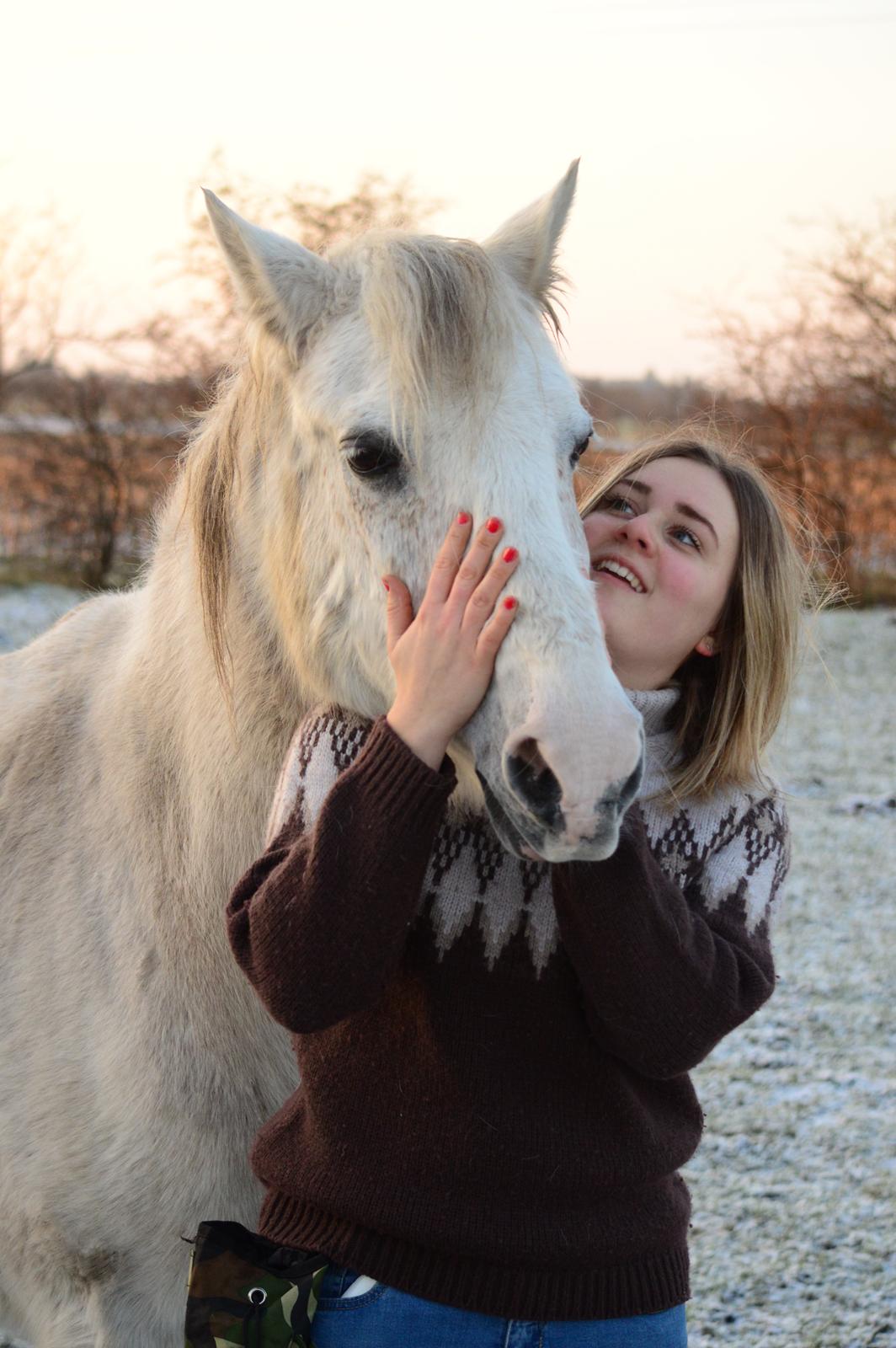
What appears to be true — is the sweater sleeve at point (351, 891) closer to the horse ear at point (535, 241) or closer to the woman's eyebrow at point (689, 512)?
the woman's eyebrow at point (689, 512)

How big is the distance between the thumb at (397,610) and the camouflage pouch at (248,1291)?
0.78 metres

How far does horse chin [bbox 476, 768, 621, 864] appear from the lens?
1256mm

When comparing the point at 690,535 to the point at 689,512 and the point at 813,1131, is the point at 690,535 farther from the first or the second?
the point at 813,1131

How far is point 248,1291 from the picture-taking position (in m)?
1.49

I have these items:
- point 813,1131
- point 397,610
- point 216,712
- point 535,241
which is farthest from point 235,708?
point 813,1131

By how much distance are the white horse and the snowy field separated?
35.5 inches

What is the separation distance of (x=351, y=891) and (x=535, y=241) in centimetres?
104

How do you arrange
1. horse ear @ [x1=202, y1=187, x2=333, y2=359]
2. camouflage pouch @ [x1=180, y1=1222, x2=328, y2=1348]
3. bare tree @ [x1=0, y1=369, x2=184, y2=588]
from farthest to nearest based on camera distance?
1. bare tree @ [x1=0, y1=369, x2=184, y2=588]
2. horse ear @ [x1=202, y1=187, x2=333, y2=359]
3. camouflage pouch @ [x1=180, y1=1222, x2=328, y2=1348]

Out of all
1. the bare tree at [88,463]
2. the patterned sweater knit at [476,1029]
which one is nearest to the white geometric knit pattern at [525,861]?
the patterned sweater knit at [476,1029]

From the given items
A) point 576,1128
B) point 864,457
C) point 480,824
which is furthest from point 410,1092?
point 864,457

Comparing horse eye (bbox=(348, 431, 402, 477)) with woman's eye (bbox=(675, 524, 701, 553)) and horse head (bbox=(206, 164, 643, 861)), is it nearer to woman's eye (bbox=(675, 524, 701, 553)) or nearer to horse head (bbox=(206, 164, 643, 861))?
horse head (bbox=(206, 164, 643, 861))

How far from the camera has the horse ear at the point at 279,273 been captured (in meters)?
1.69

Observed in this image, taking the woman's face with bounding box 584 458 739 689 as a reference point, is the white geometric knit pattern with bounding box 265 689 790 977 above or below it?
below

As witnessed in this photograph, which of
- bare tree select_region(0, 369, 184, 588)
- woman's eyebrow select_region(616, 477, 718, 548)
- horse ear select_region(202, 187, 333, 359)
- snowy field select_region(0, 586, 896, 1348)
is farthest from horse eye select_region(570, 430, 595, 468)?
bare tree select_region(0, 369, 184, 588)
